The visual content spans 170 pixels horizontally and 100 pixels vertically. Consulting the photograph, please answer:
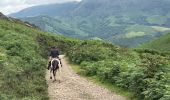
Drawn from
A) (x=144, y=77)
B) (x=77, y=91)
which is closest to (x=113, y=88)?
(x=77, y=91)

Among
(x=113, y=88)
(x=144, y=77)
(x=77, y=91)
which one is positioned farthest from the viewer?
(x=113, y=88)

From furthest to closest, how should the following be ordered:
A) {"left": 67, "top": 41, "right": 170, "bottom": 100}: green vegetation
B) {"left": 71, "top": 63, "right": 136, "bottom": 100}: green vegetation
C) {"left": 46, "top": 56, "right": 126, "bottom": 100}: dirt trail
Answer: {"left": 71, "top": 63, "right": 136, "bottom": 100}: green vegetation < {"left": 46, "top": 56, "right": 126, "bottom": 100}: dirt trail < {"left": 67, "top": 41, "right": 170, "bottom": 100}: green vegetation

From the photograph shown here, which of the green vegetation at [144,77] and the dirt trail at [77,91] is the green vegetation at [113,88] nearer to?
the green vegetation at [144,77]

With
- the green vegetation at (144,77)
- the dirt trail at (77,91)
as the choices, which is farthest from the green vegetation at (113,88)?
the dirt trail at (77,91)

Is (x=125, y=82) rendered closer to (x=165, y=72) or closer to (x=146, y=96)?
(x=165, y=72)

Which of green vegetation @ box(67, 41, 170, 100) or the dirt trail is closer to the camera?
green vegetation @ box(67, 41, 170, 100)

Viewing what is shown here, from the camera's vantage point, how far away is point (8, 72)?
27.9 metres

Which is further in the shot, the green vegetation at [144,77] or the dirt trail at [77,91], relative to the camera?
the dirt trail at [77,91]

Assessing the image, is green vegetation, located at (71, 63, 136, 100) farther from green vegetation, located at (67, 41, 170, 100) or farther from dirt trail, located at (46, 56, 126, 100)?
dirt trail, located at (46, 56, 126, 100)

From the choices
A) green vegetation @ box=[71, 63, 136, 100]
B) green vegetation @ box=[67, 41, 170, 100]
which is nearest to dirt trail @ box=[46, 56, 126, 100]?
green vegetation @ box=[71, 63, 136, 100]

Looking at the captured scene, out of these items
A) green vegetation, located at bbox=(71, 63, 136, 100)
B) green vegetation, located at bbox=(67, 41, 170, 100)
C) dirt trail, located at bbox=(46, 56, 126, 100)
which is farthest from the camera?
green vegetation, located at bbox=(71, 63, 136, 100)

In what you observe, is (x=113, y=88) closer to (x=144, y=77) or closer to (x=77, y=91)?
(x=77, y=91)

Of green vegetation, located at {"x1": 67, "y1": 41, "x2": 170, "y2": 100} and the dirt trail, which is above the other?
green vegetation, located at {"x1": 67, "y1": 41, "x2": 170, "y2": 100}

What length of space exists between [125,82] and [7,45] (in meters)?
20.0
